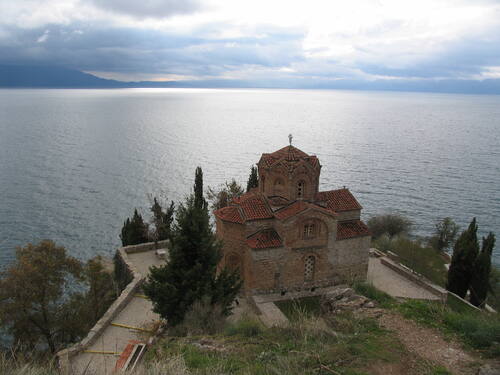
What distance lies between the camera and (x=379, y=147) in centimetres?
9112

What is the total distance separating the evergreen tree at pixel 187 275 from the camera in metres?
17.6

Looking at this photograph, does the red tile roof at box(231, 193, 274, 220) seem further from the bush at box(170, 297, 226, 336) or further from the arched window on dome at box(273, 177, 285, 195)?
the bush at box(170, 297, 226, 336)

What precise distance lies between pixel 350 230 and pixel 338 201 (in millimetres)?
2107

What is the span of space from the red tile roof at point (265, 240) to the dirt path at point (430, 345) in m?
10.2

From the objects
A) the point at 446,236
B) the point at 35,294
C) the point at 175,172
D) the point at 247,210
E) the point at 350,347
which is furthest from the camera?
the point at 175,172

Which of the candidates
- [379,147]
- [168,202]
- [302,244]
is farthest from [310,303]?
[379,147]

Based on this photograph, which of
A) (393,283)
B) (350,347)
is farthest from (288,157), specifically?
(350,347)

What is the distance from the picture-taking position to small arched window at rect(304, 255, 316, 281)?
24.1 meters

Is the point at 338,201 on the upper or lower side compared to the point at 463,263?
upper

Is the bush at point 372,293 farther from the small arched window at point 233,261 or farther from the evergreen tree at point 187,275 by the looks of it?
the small arched window at point 233,261

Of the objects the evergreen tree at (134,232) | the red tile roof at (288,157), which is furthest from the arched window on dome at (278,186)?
the evergreen tree at (134,232)

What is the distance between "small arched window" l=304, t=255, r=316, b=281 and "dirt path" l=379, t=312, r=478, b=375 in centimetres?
1113

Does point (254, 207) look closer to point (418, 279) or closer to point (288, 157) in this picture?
point (288, 157)

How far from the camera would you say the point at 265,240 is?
22750 mm
